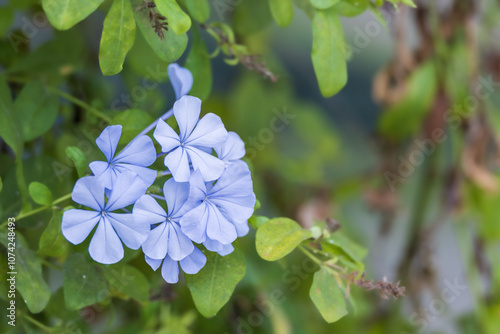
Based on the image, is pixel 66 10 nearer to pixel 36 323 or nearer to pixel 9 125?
pixel 9 125

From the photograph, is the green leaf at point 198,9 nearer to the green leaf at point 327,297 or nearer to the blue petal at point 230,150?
the blue petal at point 230,150

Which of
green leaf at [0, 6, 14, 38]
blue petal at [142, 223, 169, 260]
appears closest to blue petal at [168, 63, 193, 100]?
blue petal at [142, 223, 169, 260]

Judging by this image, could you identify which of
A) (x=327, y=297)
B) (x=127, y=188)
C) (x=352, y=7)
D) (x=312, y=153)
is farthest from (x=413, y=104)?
(x=127, y=188)

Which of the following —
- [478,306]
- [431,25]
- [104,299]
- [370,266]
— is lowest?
[370,266]

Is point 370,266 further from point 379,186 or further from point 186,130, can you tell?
point 186,130

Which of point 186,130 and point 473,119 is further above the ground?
point 186,130

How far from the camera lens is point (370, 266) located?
1.23m

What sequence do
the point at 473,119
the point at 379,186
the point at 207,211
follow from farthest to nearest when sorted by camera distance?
1. the point at 379,186
2. the point at 473,119
3. the point at 207,211

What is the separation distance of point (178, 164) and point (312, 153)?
86cm

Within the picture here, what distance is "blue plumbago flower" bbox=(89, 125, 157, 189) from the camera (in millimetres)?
446

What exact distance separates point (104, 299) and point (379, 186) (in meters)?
0.73

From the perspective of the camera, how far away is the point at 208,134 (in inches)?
18.1

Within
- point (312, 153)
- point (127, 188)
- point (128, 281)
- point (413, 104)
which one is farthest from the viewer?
point (312, 153)

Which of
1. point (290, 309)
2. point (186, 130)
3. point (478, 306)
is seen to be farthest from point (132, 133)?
point (478, 306)
